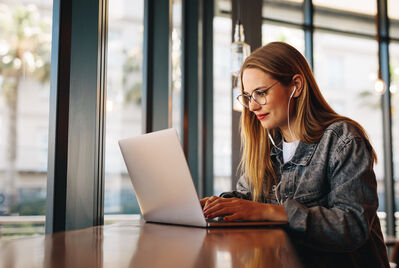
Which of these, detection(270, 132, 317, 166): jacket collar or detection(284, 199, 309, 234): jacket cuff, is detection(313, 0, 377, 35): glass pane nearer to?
detection(270, 132, 317, 166): jacket collar

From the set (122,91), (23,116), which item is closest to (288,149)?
(23,116)

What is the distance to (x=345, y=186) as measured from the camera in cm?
125

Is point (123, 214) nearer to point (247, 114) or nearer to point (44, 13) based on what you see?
point (247, 114)

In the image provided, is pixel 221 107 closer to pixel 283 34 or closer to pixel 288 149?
pixel 283 34

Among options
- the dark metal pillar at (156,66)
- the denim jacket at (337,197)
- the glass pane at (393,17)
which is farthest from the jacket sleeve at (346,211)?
the glass pane at (393,17)

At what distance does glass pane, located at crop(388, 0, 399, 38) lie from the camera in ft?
18.4

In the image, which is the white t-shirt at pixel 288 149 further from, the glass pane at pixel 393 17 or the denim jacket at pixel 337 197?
the glass pane at pixel 393 17

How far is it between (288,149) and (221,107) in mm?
2588

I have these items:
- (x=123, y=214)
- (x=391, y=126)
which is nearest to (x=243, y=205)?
(x=123, y=214)

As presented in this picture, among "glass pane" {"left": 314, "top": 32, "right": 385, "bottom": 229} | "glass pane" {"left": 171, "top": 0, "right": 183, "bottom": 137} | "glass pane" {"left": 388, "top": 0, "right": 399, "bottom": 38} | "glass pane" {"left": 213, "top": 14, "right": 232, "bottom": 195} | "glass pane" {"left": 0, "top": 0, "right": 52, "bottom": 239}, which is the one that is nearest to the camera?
"glass pane" {"left": 0, "top": 0, "right": 52, "bottom": 239}

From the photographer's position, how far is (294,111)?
166 centimetres

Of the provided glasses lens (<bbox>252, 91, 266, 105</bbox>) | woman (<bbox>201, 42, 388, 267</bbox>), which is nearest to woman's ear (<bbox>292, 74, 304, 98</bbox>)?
woman (<bbox>201, 42, 388, 267</bbox>)

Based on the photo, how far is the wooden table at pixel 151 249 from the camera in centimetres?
68

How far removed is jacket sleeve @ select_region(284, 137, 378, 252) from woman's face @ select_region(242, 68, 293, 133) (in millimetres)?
388
